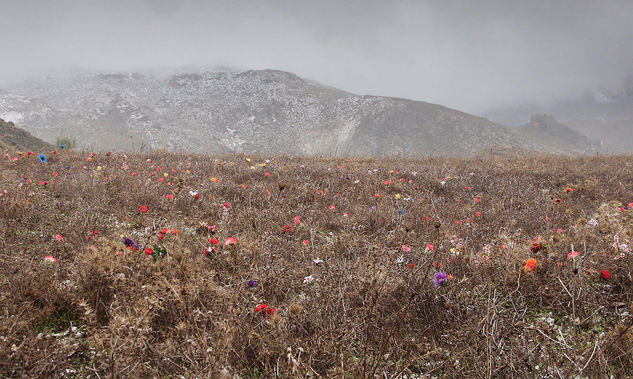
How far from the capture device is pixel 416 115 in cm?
11638

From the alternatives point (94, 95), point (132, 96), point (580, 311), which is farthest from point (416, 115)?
point (580, 311)

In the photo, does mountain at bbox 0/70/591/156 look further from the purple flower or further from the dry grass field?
the purple flower

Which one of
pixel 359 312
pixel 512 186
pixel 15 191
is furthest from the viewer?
pixel 512 186

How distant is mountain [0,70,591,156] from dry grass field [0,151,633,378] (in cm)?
8692

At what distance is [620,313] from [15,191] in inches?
266

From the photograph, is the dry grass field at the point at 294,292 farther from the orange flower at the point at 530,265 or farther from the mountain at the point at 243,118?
the mountain at the point at 243,118

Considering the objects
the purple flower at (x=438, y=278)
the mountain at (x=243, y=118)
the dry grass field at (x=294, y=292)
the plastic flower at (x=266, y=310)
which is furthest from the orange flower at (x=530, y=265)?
the mountain at (x=243, y=118)

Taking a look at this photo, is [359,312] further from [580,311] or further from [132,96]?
[132,96]

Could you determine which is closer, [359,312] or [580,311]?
[359,312]

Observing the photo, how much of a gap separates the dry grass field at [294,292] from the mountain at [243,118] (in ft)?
285

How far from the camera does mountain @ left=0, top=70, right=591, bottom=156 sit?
318ft

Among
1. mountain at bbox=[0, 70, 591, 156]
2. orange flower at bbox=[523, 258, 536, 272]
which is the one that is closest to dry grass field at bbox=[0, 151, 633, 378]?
orange flower at bbox=[523, 258, 536, 272]

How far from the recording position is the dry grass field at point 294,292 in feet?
6.07

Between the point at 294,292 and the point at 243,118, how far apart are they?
114m
